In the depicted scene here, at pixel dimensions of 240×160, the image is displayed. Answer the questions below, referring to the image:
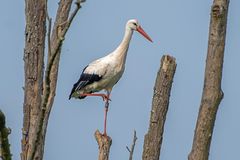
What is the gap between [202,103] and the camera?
4.95 metres

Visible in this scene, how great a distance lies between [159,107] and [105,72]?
3.81 metres

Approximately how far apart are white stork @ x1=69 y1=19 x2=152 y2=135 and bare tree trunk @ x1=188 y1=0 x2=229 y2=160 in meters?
5.85

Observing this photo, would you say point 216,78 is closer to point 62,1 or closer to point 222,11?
point 222,11

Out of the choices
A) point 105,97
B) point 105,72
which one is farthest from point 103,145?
point 105,97

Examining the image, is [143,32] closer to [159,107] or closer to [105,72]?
[105,72]

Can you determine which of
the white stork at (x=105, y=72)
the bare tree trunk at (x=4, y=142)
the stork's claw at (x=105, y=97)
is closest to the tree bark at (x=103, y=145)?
the white stork at (x=105, y=72)

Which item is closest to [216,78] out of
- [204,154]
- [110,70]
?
[204,154]

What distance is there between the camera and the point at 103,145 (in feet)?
25.8

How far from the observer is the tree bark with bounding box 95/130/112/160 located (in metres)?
7.62

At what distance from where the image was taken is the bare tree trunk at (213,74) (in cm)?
477

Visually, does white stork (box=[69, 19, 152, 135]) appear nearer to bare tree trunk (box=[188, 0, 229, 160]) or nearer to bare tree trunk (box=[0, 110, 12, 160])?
bare tree trunk (box=[188, 0, 229, 160])

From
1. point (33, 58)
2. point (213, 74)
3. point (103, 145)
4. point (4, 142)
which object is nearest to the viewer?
point (4, 142)

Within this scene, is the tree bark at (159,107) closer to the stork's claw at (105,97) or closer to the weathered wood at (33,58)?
the weathered wood at (33,58)

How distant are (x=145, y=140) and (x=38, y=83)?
1.34 m
